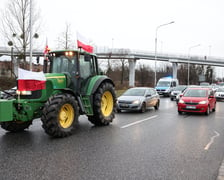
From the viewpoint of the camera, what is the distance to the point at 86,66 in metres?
9.73

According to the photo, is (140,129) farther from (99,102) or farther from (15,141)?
(15,141)

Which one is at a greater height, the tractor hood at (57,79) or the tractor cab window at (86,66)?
the tractor cab window at (86,66)

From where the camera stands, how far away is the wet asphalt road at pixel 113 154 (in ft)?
16.7

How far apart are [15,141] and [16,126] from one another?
1.15 metres

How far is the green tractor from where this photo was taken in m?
7.40

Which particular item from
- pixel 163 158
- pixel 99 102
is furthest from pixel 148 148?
pixel 99 102

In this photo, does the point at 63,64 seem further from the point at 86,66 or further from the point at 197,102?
the point at 197,102

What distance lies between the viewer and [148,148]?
7059 millimetres

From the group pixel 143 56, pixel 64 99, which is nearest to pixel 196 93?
pixel 64 99

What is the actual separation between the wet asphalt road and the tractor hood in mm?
1590

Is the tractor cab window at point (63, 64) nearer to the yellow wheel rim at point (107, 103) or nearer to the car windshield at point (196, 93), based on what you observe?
the yellow wheel rim at point (107, 103)

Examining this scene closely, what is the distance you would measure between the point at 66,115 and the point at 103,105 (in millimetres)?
2703

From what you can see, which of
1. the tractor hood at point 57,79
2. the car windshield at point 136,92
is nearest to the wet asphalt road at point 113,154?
the tractor hood at point 57,79

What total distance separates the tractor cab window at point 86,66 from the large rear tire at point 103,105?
0.70 meters
